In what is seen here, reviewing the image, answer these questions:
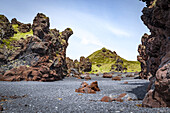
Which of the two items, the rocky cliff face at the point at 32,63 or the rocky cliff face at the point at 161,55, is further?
the rocky cliff face at the point at 32,63

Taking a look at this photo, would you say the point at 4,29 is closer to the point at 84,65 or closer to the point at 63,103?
the point at 63,103

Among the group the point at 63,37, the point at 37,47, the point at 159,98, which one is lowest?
the point at 159,98

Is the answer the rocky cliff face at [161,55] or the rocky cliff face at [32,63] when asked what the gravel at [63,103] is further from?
the rocky cliff face at [32,63]

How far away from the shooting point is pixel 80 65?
91.5 meters

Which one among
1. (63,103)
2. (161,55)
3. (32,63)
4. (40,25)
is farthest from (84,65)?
(63,103)

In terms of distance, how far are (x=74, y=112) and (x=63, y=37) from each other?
5049 centimetres

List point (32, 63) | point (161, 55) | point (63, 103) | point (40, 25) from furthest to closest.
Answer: point (40, 25), point (32, 63), point (161, 55), point (63, 103)

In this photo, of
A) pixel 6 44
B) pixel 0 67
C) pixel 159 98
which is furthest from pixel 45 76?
pixel 159 98

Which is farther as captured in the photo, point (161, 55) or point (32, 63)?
point (32, 63)

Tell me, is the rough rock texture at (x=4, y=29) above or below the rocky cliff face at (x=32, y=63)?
above

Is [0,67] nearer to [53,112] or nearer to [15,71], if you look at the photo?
[15,71]

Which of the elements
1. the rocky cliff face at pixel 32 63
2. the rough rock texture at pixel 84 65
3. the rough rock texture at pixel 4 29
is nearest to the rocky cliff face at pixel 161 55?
the rocky cliff face at pixel 32 63

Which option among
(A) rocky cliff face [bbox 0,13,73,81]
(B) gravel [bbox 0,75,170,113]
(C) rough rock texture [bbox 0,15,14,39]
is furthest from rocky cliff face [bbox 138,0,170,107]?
(C) rough rock texture [bbox 0,15,14,39]

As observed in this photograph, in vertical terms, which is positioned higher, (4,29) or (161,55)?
(4,29)
